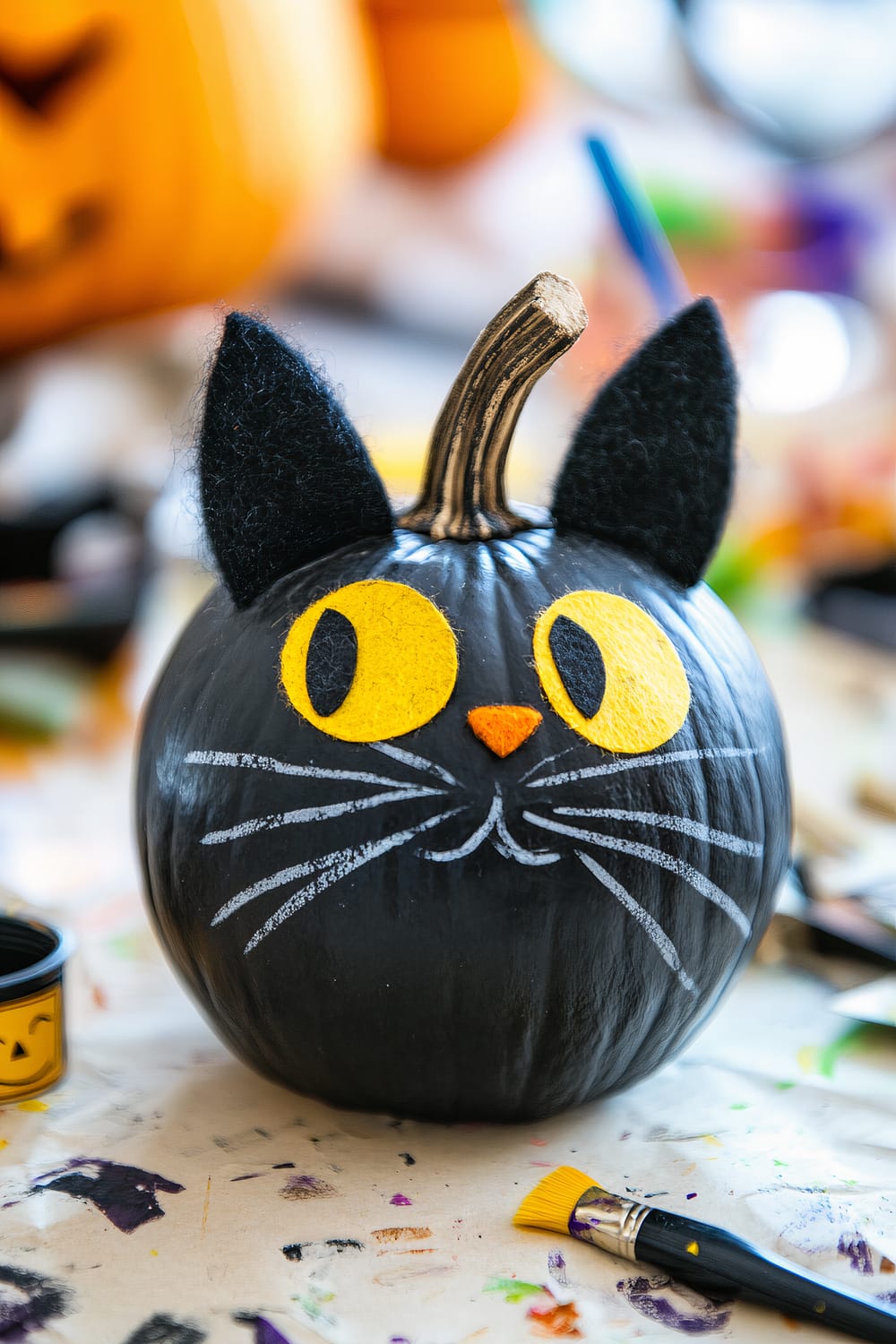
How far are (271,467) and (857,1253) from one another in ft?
2.02

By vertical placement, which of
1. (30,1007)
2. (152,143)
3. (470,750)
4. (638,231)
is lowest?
(30,1007)

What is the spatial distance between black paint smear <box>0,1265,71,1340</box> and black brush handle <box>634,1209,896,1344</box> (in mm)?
332

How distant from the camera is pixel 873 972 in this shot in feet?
4.00

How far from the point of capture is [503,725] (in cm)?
83

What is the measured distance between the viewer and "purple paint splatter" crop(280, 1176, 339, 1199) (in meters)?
0.87

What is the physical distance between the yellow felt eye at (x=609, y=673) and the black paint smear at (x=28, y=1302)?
0.44m

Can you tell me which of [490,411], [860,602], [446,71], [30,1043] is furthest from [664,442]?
[446,71]

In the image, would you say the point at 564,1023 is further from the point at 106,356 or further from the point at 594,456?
the point at 106,356

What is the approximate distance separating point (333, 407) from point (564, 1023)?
0.43 metres

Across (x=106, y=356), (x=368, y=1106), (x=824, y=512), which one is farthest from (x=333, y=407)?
(x=106, y=356)

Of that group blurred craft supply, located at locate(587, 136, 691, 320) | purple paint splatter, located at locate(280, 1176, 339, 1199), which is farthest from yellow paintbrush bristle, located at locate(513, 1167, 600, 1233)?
blurred craft supply, located at locate(587, 136, 691, 320)

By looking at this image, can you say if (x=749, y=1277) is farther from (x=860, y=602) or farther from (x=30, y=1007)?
(x=860, y=602)

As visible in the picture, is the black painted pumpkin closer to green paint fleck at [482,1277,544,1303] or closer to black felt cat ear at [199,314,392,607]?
black felt cat ear at [199,314,392,607]

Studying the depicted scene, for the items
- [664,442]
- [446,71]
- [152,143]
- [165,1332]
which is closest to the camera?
[165,1332]
